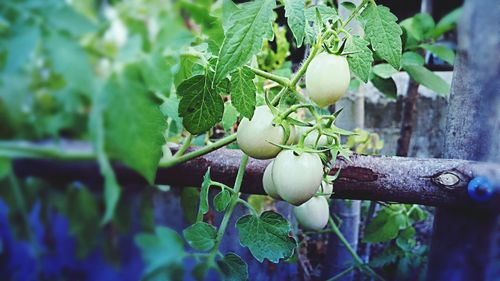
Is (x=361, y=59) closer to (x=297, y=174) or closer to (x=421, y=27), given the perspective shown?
(x=297, y=174)

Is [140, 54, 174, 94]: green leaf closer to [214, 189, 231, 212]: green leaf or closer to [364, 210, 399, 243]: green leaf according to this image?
[214, 189, 231, 212]: green leaf

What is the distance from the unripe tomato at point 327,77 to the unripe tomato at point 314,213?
0.70 ft

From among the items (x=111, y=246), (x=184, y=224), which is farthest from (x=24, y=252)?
(x=184, y=224)

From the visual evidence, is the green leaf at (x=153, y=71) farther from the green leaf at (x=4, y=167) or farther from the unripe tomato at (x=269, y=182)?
the unripe tomato at (x=269, y=182)

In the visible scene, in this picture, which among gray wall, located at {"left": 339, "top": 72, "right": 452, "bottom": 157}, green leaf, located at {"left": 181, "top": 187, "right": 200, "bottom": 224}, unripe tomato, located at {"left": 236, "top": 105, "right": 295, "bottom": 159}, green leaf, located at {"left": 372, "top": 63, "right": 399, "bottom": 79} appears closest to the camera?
unripe tomato, located at {"left": 236, "top": 105, "right": 295, "bottom": 159}

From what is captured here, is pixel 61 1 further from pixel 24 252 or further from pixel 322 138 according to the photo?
pixel 322 138

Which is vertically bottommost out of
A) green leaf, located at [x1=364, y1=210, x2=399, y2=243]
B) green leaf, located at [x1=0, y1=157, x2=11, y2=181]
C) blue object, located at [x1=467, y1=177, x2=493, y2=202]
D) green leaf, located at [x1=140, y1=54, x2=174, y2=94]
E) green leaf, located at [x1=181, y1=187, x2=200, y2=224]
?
green leaf, located at [x1=364, y1=210, x2=399, y2=243]

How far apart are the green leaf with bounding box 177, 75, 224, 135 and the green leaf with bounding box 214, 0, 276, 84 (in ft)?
0.25

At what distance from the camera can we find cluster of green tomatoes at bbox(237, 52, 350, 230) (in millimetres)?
474

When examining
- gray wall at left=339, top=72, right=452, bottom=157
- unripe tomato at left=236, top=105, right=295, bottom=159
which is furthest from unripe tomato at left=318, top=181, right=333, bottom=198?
gray wall at left=339, top=72, right=452, bottom=157

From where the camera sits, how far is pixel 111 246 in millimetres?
297

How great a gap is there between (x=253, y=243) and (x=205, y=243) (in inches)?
3.0

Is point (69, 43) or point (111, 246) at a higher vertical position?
point (69, 43)

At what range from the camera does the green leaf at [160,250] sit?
323 millimetres
